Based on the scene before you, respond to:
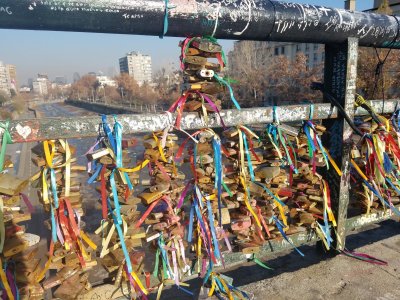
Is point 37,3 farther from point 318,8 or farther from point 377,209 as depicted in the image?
point 377,209

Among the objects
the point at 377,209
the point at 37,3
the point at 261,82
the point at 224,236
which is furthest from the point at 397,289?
the point at 261,82

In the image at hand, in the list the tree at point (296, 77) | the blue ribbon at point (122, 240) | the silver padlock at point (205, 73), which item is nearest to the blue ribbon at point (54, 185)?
the blue ribbon at point (122, 240)

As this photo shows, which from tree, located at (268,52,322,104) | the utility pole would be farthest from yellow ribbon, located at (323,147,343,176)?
the utility pole

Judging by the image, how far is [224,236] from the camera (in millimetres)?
2676

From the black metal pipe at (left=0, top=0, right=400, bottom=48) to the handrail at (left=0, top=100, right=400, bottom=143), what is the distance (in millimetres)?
564

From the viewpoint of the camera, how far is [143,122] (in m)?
2.16

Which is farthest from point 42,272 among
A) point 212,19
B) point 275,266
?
point 275,266

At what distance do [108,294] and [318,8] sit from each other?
113 inches

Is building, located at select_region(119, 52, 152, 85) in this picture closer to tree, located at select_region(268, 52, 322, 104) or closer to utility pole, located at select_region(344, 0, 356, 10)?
tree, located at select_region(268, 52, 322, 104)

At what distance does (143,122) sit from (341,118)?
2.01 metres

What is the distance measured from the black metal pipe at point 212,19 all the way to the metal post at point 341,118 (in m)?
0.19

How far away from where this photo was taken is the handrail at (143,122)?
74.2 inches

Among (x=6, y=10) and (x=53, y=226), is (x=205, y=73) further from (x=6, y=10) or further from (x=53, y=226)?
(x=53, y=226)

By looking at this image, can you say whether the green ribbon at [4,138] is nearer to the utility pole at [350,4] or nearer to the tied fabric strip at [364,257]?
the tied fabric strip at [364,257]
